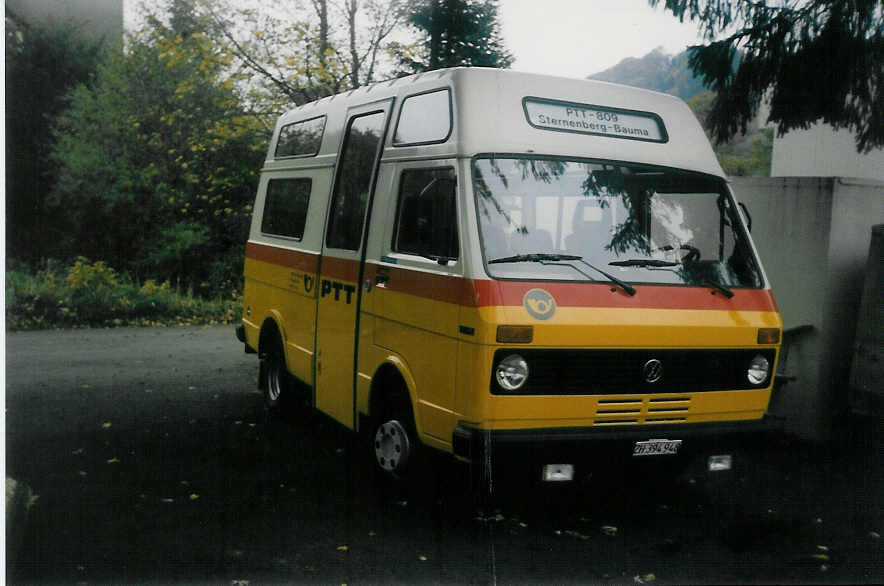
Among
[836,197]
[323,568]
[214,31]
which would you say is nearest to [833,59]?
[836,197]

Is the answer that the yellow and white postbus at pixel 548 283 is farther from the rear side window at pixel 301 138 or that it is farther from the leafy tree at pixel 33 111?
the leafy tree at pixel 33 111

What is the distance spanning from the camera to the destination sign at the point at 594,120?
17.8 feet

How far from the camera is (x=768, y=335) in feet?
17.6

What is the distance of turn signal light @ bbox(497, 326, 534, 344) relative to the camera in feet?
15.5

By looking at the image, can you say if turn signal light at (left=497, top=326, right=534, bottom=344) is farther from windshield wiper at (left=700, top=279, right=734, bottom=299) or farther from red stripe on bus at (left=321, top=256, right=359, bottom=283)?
red stripe on bus at (left=321, top=256, right=359, bottom=283)

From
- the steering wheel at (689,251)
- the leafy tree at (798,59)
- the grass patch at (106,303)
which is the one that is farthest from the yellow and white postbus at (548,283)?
the grass patch at (106,303)

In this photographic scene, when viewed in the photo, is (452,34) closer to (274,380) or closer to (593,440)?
(274,380)

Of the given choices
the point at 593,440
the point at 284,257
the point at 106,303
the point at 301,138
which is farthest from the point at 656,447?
the point at 106,303

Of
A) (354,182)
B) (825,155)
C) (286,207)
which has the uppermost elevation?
(825,155)

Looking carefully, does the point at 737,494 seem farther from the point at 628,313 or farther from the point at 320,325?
the point at 320,325

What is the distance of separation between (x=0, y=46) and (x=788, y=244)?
6052mm

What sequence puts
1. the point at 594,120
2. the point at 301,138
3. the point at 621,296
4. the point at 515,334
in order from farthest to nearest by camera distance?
the point at 301,138 < the point at 594,120 < the point at 621,296 < the point at 515,334

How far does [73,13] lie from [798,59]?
17.5 feet

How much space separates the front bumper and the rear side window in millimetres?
3517
